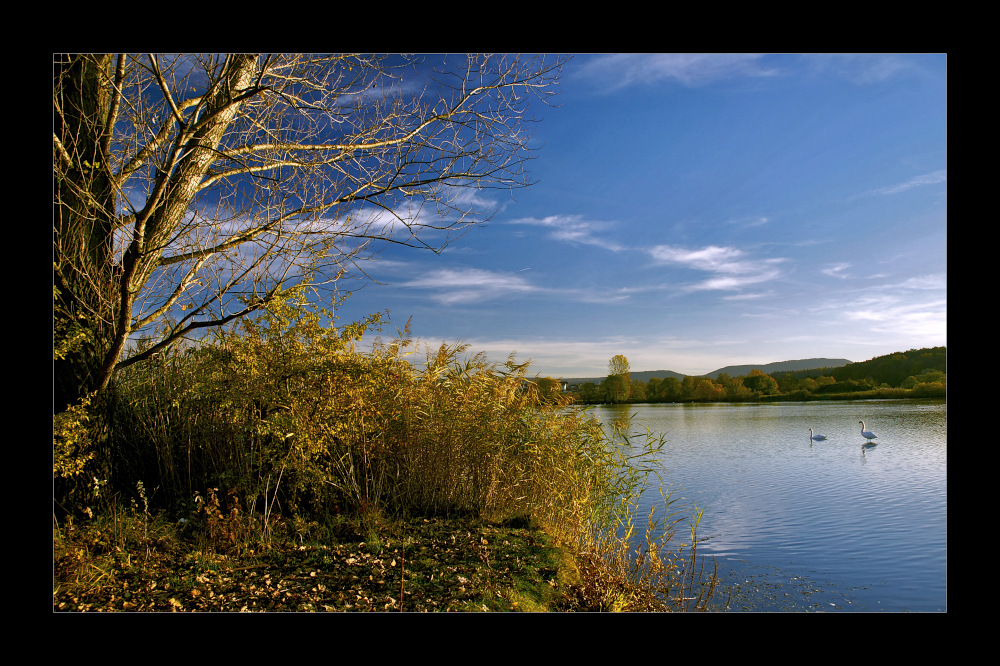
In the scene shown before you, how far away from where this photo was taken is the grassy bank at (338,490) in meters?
3.80

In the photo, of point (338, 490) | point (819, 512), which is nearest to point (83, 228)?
point (338, 490)

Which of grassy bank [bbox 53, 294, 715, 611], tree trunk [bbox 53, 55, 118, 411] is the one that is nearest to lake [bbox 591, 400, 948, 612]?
grassy bank [bbox 53, 294, 715, 611]

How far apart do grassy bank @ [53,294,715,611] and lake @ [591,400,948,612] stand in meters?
0.90

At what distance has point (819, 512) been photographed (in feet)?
26.8

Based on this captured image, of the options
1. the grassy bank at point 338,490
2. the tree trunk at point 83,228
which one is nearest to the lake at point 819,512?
the grassy bank at point 338,490

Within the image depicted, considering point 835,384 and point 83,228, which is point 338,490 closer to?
point 83,228

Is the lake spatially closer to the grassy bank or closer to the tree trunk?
the grassy bank

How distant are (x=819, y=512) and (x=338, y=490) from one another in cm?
698

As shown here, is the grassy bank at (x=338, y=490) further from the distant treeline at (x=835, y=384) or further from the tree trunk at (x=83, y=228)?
the distant treeline at (x=835, y=384)

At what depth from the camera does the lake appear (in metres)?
5.41
